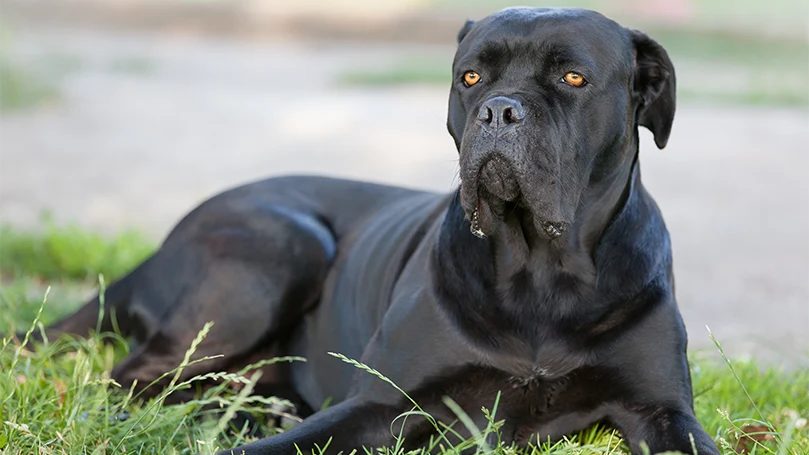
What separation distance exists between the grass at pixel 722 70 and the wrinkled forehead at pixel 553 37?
31.7 feet

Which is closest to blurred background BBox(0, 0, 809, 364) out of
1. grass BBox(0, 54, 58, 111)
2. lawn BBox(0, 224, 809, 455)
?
grass BBox(0, 54, 58, 111)

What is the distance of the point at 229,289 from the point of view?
369cm

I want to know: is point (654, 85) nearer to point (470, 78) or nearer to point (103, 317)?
point (470, 78)

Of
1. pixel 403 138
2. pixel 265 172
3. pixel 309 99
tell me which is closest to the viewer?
pixel 265 172

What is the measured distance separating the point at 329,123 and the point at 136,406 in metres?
7.20

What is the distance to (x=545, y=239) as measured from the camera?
2.91m

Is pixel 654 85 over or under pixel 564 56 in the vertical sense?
under

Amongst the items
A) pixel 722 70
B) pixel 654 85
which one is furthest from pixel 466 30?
pixel 722 70

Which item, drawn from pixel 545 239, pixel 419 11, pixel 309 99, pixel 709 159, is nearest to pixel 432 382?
pixel 545 239

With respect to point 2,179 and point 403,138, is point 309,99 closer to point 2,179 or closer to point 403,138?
point 403,138

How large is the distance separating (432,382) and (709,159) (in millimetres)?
6484

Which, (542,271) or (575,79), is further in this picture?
(542,271)

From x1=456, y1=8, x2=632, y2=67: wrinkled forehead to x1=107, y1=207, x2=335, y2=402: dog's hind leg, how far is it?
1159 mm

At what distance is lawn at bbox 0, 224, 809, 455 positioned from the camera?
2768 mm
